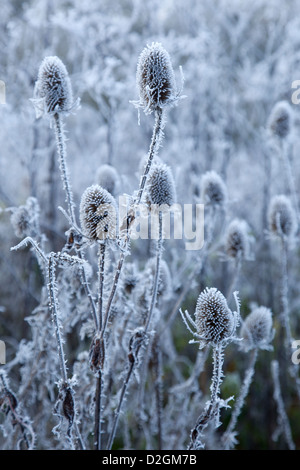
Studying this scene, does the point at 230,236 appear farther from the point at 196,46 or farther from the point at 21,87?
the point at 21,87

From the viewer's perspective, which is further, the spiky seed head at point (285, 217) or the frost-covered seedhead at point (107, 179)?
the spiky seed head at point (285, 217)

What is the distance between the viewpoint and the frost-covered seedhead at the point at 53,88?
4.07 feet

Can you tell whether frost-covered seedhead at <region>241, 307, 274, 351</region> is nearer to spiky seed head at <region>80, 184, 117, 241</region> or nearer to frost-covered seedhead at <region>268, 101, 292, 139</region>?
spiky seed head at <region>80, 184, 117, 241</region>

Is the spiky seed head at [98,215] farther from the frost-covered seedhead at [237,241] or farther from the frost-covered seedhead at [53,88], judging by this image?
the frost-covered seedhead at [237,241]

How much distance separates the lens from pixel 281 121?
6.82ft

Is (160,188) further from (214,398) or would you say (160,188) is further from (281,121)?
(281,121)

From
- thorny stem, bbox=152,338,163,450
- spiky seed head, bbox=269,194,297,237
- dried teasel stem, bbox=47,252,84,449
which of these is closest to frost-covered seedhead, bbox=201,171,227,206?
spiky seed head, bbox=269,194,297,237

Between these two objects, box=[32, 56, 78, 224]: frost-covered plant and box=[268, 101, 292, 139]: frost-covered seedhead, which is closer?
box=[32, 56, 78, 224]: frost-covered plant

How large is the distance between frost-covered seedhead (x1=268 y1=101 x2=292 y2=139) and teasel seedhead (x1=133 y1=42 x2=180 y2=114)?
1085 millimetres

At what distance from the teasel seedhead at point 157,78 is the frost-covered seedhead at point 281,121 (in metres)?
1.09

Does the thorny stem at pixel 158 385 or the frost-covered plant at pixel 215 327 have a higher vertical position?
the frost-covered plant at pixel 215 327

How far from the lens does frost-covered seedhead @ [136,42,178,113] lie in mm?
1122

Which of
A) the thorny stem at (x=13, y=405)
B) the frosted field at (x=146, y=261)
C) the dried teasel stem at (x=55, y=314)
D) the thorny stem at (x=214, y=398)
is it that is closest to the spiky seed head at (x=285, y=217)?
the frosted field at (x=146, y=261)

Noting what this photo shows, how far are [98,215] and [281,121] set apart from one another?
1278 mm
